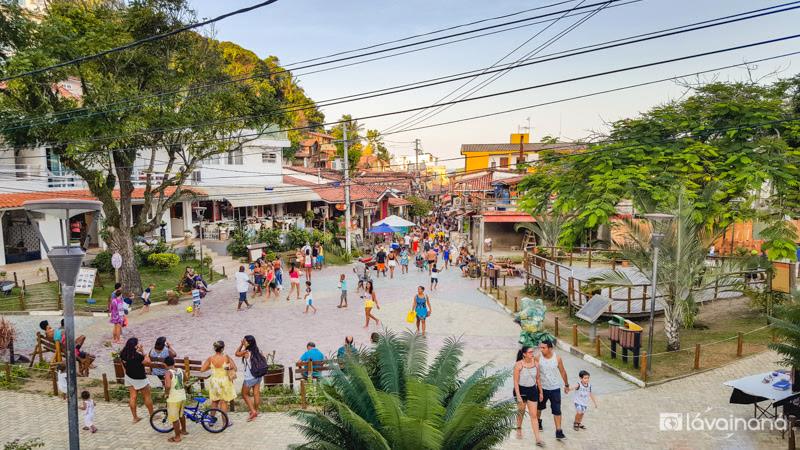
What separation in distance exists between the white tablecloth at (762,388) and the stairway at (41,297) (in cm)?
1805

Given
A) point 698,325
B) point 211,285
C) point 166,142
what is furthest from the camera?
point 211,285

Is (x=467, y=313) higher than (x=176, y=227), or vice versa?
(x=176, y=227)

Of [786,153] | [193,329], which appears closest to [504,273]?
[786,153]

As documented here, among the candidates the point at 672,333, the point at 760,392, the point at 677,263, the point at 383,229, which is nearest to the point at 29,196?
the point at 383,229

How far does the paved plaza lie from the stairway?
2.51 ft

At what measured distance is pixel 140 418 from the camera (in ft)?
29.9

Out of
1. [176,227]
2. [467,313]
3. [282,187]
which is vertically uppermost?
[282,187]

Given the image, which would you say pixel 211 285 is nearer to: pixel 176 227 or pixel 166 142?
pixel 166 142

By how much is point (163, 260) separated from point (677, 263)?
18667 mm

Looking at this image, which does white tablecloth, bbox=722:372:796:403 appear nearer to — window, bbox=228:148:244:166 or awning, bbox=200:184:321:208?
awning, bbox=200:184:321:208

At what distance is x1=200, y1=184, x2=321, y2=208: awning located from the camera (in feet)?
95.1

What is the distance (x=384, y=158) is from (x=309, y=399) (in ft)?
249

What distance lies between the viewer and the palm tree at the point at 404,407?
5160mm

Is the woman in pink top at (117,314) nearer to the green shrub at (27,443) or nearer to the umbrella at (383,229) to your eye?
the green shrub at (27,443)
